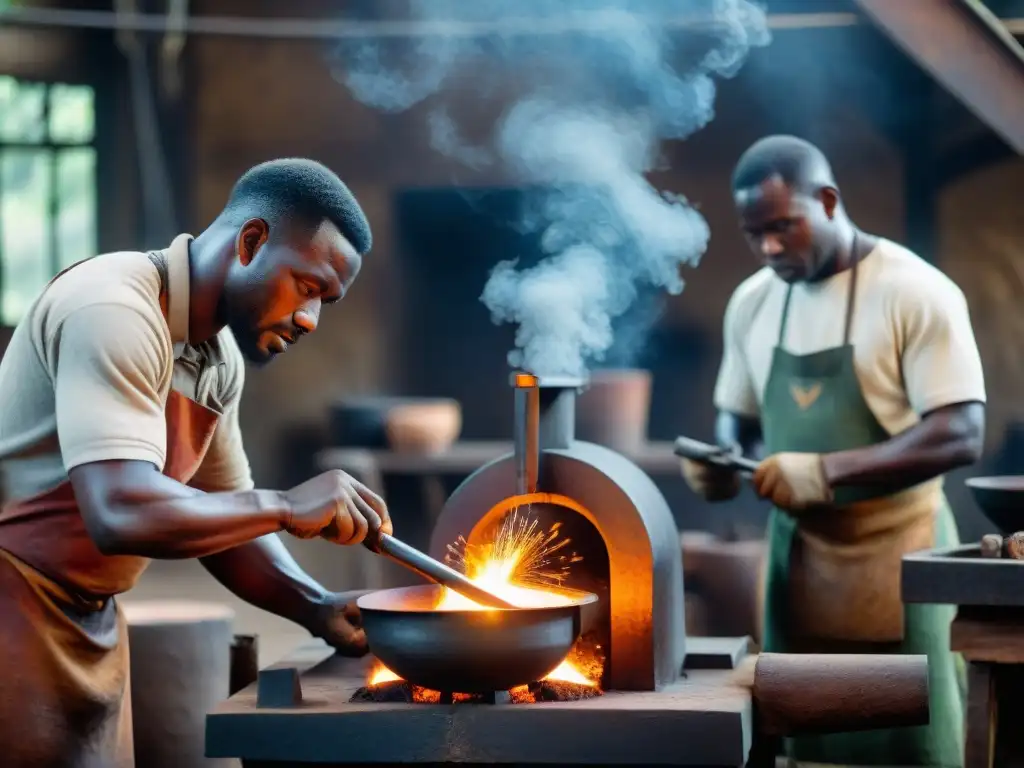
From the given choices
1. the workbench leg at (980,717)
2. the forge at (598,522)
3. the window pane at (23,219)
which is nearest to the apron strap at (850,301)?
the forge at (598,522)

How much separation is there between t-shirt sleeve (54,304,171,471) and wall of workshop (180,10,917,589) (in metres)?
5.39

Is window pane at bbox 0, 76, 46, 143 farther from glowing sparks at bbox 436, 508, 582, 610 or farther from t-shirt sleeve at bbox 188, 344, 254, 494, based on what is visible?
glowing sparks at bbox 436, 508, 582, 610

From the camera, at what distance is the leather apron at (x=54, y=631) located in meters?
3.04

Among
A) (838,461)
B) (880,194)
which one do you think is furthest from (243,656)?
(880,194)

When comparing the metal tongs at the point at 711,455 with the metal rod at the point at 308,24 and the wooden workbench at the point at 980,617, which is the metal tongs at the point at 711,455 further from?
the metal rod at the point at 308,24

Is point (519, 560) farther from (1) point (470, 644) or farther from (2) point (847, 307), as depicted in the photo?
(2) point (847, 307)

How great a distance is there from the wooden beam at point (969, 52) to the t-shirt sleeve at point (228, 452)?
11.7ft

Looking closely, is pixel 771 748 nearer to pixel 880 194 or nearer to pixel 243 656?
pixel 243 656

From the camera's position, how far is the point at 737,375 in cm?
503

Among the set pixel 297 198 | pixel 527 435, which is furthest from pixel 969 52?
pixel 297 198

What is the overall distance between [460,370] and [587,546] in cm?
473

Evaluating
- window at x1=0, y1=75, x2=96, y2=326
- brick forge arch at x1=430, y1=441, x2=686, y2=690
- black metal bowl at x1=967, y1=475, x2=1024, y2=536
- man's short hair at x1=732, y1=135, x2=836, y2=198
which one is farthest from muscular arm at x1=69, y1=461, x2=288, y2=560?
window at x1=0, y1=75, x2=96, y2=326

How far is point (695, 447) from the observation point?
4.39 meters

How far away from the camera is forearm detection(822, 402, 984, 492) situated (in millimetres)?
4238
